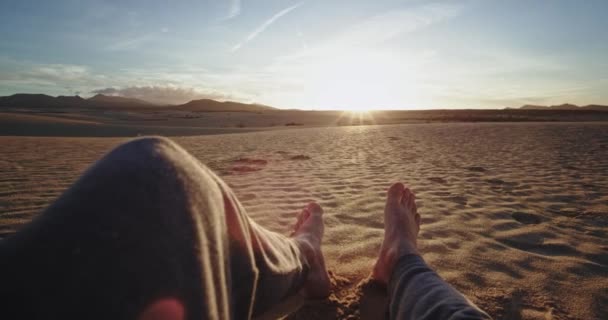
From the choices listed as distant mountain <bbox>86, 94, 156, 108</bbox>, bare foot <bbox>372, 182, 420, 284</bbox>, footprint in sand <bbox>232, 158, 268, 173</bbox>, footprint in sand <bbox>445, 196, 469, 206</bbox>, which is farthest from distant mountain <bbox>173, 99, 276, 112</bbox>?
bare foot <bbox>372, 182, 420, 284</bbox>

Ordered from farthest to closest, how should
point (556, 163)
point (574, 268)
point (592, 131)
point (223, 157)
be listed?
point (592, 131), point (223, 157), point (556, 163), point (574, 268)

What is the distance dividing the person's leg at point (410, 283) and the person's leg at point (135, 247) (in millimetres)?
526

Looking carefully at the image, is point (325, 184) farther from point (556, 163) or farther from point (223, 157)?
point (556, 163)

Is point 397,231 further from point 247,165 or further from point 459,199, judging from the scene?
point 247,165

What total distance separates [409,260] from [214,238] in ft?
3.24

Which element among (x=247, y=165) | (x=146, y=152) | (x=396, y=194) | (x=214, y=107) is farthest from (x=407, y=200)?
(x=214, y=107)

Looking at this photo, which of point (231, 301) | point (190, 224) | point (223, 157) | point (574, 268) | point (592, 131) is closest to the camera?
point (190, 224)

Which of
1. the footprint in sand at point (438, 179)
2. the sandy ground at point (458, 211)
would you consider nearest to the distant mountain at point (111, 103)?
the sandy ground at point (458, 211)

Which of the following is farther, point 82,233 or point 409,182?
point 409,182

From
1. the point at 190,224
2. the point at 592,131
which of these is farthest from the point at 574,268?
the point at 592,131

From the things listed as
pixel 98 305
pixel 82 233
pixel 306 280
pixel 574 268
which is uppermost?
pixel 82 233

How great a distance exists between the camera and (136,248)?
0.56 m

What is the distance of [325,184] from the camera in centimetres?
361

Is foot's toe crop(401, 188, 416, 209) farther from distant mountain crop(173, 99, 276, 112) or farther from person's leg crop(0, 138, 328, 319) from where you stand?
distant mountain crop(173, 99, 276, 112)
